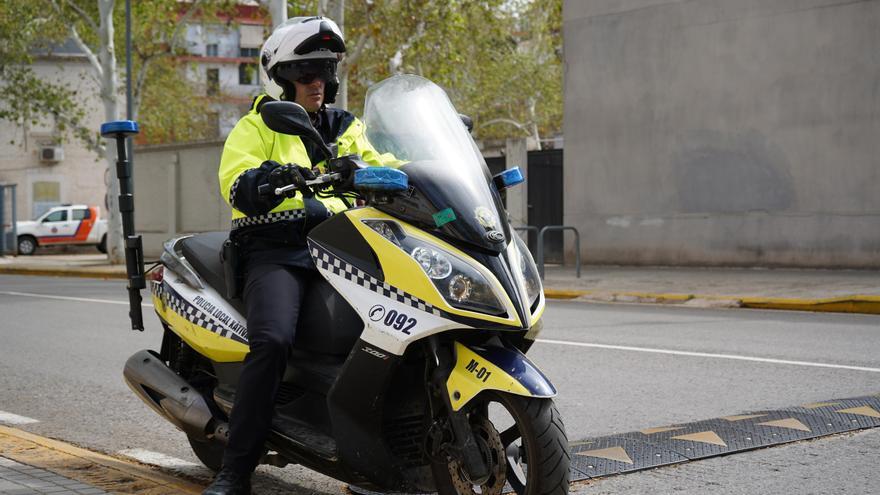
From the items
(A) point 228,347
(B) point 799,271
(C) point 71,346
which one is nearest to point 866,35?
(B) point 799,271

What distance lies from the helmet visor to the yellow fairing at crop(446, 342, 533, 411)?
1.37 meters

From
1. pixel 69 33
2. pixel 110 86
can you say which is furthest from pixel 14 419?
pixel 69 33

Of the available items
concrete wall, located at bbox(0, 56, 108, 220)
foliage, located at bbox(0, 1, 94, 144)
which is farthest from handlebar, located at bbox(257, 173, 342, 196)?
concrete wall, located at bbox(0, 56, 108, 220)

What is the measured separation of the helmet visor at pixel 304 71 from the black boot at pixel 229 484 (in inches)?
58.9

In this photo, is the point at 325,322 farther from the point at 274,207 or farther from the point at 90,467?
the point at 90,467

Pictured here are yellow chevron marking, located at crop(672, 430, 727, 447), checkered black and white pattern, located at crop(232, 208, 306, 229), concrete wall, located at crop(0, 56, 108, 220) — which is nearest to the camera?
checkered black and white pattern, located at crop(232, 208, 306, 229)

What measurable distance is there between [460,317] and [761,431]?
2597 millimetres

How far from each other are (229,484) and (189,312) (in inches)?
32.3

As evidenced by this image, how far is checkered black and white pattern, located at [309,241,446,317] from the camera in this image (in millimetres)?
3705

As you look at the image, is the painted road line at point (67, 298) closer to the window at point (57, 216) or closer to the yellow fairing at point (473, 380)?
the yellow fairing at point (473, 380)

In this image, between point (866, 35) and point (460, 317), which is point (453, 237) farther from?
point (866, 35)

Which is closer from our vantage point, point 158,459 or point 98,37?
point 158,459

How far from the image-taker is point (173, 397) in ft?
15.2

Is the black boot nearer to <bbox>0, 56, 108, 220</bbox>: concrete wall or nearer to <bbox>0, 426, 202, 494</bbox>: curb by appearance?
<bbox>0, 426, 202, 494</bbox>: curb
